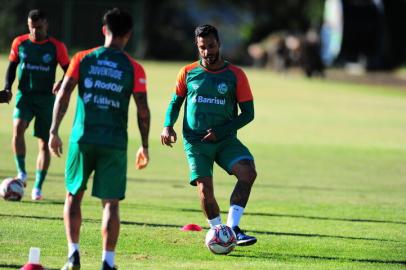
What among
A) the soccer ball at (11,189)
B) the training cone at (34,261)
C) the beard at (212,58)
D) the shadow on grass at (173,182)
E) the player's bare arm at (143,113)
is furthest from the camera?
the shadow on grass at (173,182)

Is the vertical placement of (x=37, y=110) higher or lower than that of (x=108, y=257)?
lower

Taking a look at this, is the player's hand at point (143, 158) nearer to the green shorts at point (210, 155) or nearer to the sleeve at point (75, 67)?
the sleeve at point (75, 67)

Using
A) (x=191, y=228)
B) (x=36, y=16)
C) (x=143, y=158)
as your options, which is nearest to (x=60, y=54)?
(x=36, y=16)

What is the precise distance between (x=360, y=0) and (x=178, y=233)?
5693 cm

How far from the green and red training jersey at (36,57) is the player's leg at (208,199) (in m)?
3.77

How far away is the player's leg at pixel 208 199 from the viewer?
33.4ft

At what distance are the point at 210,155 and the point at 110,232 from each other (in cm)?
233

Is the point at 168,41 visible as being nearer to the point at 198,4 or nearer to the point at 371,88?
the point at 198,4

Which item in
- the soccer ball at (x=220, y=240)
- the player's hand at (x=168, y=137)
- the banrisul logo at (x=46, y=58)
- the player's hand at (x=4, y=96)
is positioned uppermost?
the banrisul logo at (x=46, y=58)

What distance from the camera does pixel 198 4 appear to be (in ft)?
281

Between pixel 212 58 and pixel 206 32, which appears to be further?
pixel 212 58

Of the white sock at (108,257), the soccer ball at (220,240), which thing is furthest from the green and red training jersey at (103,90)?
the soccer ball at (220,240)

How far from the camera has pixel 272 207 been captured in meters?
13.9

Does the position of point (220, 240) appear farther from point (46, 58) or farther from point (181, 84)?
point (46, 58)
